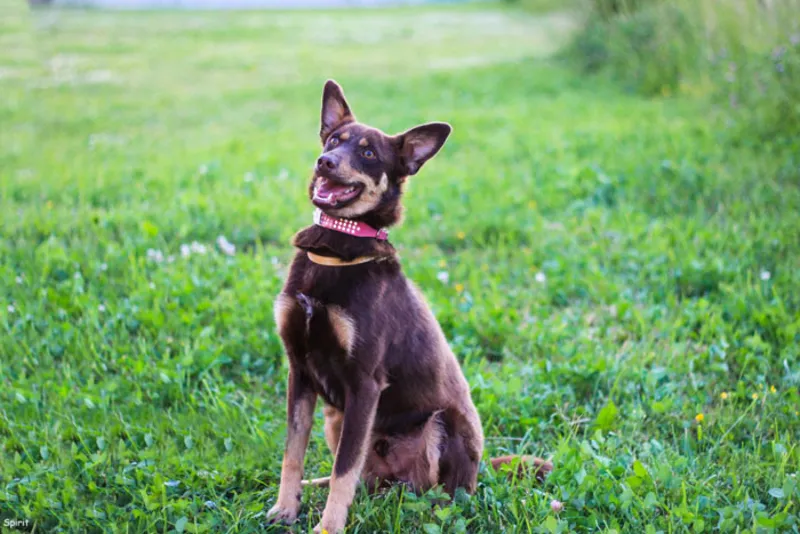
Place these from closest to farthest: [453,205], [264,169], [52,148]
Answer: [453,205]
[264,169]
[52,148]

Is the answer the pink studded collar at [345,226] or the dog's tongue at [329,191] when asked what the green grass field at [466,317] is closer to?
the pink studded collar at [345,226]

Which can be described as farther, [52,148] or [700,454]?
[52,148]

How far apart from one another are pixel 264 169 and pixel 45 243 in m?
2.85

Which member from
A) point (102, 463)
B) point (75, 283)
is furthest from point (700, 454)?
point (75, 283)

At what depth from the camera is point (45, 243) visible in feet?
16.9

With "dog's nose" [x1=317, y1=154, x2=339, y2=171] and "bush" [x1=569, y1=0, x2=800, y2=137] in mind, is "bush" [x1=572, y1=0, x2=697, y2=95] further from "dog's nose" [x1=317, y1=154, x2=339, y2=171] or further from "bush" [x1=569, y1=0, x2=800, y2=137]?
"dog's nose" [x1=317, y1=154, x2=339, y2=171]

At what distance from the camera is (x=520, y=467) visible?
325 centimetres

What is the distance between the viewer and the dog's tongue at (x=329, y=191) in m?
2.99

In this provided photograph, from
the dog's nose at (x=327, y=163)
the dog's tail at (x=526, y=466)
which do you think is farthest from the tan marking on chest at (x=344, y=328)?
the dog's tail at (x=526, y=466)

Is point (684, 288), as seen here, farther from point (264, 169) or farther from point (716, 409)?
point (264, 169)

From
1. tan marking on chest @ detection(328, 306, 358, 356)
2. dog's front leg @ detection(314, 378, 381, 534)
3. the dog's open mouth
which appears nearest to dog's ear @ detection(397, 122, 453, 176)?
the dog's open mouth

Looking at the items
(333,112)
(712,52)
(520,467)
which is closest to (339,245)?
(333,112)

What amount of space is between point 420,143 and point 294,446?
1339mm

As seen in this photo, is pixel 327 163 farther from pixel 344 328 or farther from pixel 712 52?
pixel 712 52
